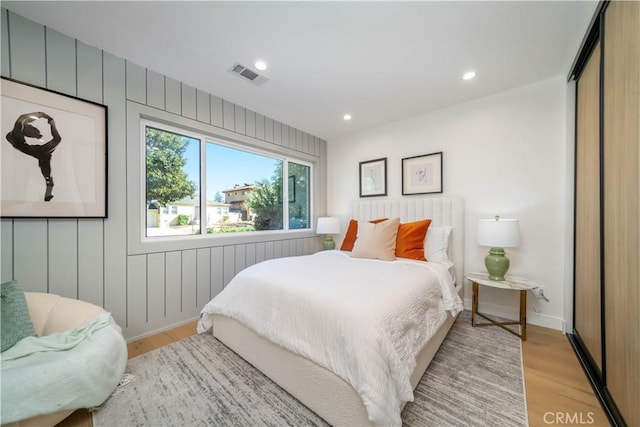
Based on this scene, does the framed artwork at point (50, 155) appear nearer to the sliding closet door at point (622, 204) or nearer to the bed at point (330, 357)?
the bed at point (330, 357)

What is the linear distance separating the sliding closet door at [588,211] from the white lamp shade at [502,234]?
412 millimetres

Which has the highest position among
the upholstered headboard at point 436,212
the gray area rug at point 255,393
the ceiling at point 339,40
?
the ceiling at point 339,40

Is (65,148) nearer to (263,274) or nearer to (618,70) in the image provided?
(263,274)

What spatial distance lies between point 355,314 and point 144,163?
2345mm

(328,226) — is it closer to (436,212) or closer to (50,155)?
(436,212)

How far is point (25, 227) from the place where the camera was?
64.0 inches

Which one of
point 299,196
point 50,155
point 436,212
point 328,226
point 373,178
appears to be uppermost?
point 373,178

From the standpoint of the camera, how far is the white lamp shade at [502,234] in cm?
217

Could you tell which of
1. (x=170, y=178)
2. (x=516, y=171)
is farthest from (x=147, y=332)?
(x=516, y=171)

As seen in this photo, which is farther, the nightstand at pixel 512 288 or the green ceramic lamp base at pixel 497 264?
the green ceramic lamp base at pixel 497 264

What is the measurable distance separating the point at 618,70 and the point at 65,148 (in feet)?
11.7

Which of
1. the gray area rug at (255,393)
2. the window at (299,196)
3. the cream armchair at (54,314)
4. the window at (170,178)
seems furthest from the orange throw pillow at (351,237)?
the cream armchair at (54,314)

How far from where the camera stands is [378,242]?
2.52 m

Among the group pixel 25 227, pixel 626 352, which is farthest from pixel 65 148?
pixel 626 352
